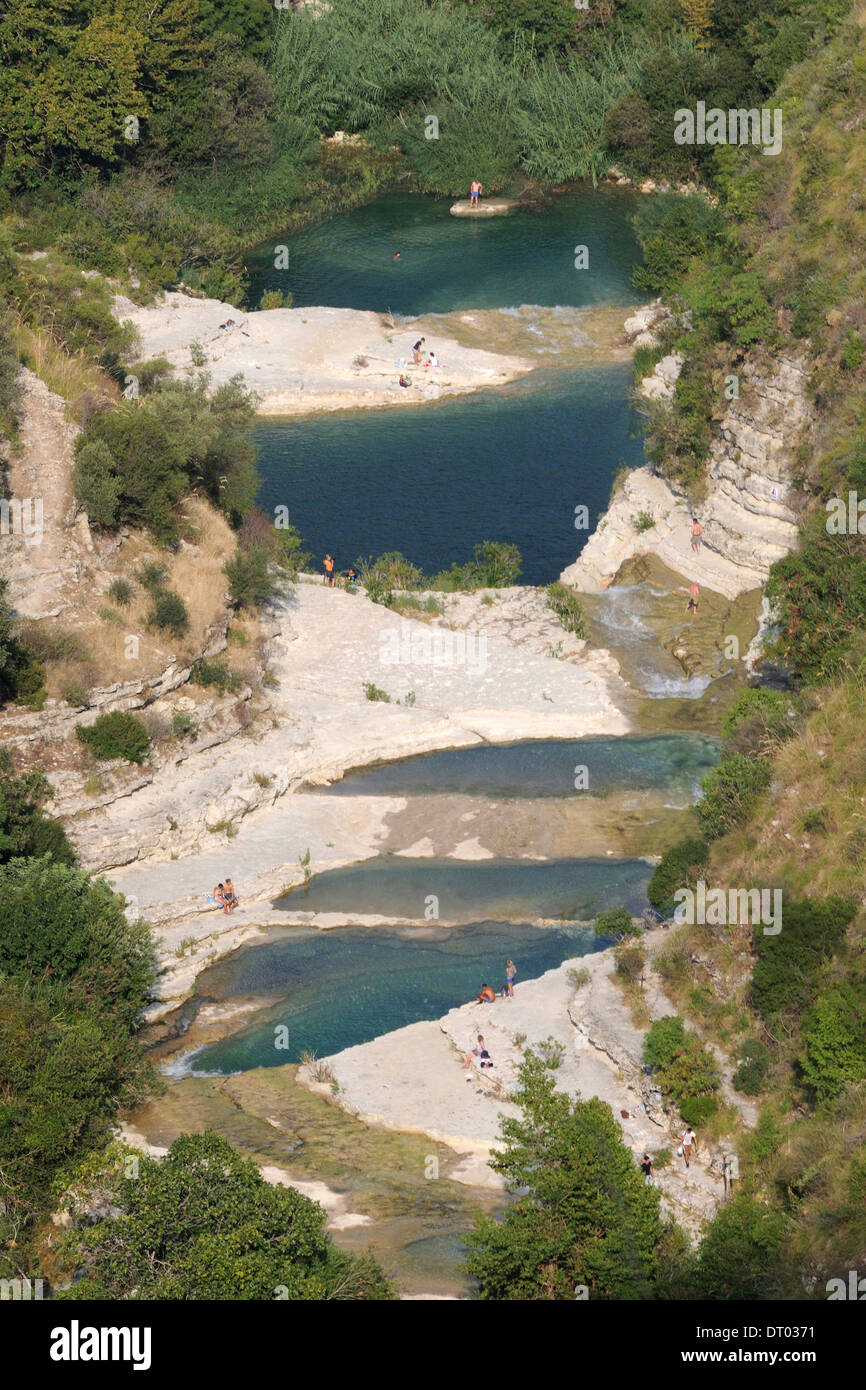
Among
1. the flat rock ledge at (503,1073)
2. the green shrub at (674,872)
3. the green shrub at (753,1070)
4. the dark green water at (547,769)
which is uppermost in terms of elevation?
the green shrub at (674,872)

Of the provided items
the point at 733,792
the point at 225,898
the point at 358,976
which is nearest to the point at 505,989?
the point at 358,976

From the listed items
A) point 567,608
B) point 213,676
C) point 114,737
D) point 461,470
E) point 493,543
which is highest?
point 461,470

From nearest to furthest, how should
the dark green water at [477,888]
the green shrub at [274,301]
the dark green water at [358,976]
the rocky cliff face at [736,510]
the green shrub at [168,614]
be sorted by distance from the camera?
the dark green water at [358,976] → the dark green water at [477,888] → the green shrub at [168,614] → the rocky cliff face at [736,510] → the green shrub at [274,301]

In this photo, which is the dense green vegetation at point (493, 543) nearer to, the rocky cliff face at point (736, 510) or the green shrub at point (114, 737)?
the green shrub at point (114, 737)

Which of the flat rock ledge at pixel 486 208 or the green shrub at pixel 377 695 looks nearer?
the green shrub at pixel 377 695

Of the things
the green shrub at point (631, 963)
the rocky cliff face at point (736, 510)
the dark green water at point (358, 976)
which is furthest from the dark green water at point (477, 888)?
the rocky cliff face at point (736, 510)

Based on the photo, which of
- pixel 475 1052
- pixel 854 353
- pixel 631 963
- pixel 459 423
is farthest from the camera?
pixel 459 423

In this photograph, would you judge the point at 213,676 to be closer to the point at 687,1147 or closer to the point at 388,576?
the point at 388,576
